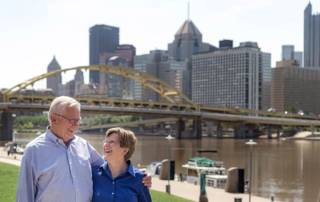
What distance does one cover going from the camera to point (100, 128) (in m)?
159

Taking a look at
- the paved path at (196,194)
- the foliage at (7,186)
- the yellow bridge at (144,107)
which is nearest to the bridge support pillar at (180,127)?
the yellow bridge at (144,107)

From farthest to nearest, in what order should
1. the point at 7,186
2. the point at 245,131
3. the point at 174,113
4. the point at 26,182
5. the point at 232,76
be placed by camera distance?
the point at 232,76
the point at 245,131
the point at 174,113
the point at 7,186
the point at 26,182

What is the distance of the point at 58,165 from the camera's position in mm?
4137

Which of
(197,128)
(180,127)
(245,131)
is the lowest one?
(245,131)

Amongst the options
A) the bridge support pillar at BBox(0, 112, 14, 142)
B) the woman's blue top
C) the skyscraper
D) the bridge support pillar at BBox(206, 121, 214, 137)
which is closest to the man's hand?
the woman's blue top

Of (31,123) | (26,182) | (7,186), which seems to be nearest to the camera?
(26,182)

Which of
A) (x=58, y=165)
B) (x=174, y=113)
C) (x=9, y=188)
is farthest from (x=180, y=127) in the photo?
(x=58, y=165)

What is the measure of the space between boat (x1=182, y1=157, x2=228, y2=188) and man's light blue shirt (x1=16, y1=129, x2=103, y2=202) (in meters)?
28.7

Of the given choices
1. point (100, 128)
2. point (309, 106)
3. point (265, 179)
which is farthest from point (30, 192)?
point (309, 106)

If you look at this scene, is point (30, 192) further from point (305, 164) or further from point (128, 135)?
point (305, 164)

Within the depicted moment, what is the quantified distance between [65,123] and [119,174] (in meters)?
0.55

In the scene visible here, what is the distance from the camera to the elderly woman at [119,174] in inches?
168

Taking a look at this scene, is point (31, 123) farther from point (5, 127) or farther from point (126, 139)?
point (126, 139)

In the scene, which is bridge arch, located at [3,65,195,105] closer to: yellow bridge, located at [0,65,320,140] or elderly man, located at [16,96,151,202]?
yellow bridge, located at [0,65,320,140]
